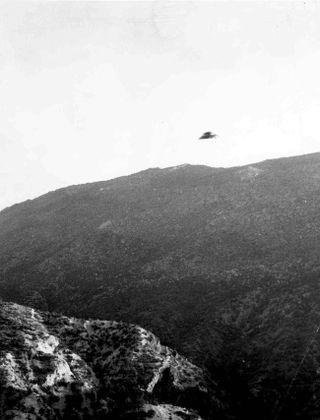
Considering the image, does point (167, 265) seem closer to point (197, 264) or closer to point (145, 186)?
point (197, 264)

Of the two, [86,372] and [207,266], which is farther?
[207,266]

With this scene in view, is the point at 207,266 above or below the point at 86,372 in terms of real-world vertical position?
above

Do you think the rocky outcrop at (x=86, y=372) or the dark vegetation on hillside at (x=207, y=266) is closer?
the rocky outcrop at (x=86, y=372)

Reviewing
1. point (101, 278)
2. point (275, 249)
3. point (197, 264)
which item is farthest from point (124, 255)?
point (275, 249)
